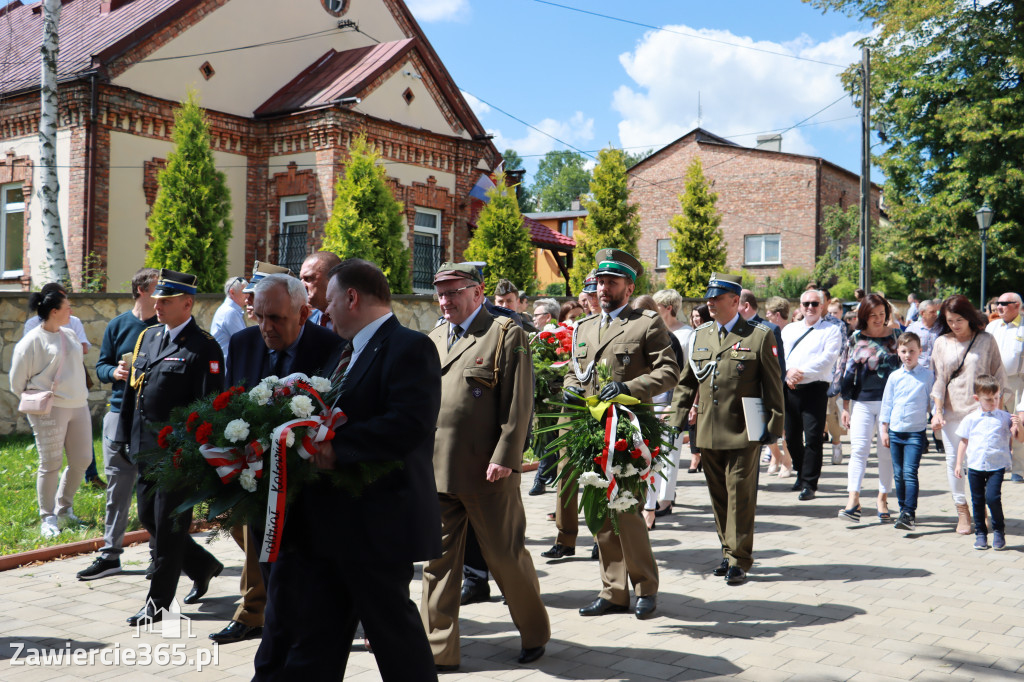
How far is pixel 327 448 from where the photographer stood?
135 inches

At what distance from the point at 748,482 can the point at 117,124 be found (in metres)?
17.4

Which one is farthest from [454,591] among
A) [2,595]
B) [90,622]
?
[2,595]

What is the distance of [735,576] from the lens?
21.5ft

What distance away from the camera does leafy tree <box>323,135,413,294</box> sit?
1858 cm

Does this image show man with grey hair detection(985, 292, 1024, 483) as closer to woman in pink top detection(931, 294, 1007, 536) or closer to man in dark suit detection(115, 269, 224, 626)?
woman in pink top detection(931, 294, 1007, 536)

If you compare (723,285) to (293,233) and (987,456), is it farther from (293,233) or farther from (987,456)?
Result: (293,233)

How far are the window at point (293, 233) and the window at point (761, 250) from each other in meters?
26.0

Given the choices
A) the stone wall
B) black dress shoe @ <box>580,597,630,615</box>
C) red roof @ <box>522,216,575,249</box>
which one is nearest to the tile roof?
the stone wall

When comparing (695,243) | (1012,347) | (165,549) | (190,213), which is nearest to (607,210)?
(695,243)

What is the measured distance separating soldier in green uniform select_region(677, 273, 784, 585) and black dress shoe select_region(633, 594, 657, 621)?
1068 mm

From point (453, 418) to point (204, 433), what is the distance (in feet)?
6.19

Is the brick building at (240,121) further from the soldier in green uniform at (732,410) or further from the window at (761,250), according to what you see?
the window at (761,250)

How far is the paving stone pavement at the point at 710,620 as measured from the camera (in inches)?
189

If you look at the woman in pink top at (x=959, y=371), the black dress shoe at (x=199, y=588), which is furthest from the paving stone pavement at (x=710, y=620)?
the woman in pink top at (x=959, y=371)
